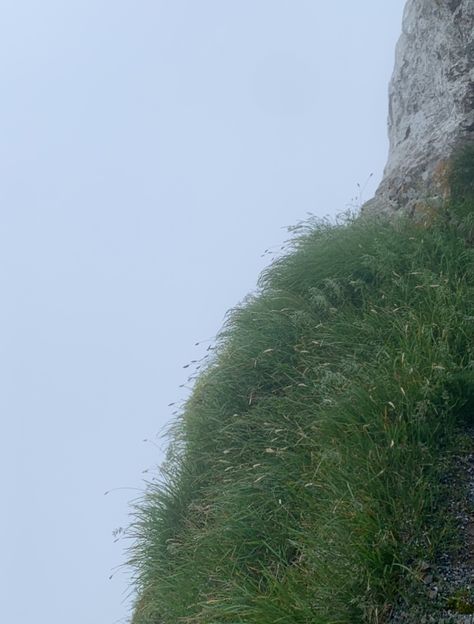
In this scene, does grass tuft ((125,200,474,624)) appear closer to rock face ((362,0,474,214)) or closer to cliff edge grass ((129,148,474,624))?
cliff edge grass ((129,148,474,624))

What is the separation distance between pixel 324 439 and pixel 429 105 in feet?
18.3

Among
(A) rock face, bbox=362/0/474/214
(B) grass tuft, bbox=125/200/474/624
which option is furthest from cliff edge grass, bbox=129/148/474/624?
(A) rock face, bbox=362/0/474/214

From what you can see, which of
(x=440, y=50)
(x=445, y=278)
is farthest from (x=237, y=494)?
(x=440, y=50)

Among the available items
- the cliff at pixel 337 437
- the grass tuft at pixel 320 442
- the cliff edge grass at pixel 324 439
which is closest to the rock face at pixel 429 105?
the cliff at pixel 337 437

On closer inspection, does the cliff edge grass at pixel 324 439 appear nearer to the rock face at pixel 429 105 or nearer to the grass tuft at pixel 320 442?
the grass tuft at pixel 320 442

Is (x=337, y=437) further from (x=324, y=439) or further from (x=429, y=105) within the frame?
(x=429, y=105)

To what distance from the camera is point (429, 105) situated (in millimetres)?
10320

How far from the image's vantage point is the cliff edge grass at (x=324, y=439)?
4793mm

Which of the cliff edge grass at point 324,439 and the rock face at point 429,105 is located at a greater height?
the rock face at point 429,105

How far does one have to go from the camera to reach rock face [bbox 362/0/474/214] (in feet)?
30.6

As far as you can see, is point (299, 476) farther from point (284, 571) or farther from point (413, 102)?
point (413, 102)

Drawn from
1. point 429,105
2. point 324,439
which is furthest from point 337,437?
point 429,105

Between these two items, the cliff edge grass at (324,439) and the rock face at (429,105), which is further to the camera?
the rock face at (429,105)

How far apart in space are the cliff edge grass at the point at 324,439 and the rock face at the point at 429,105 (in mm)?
594
